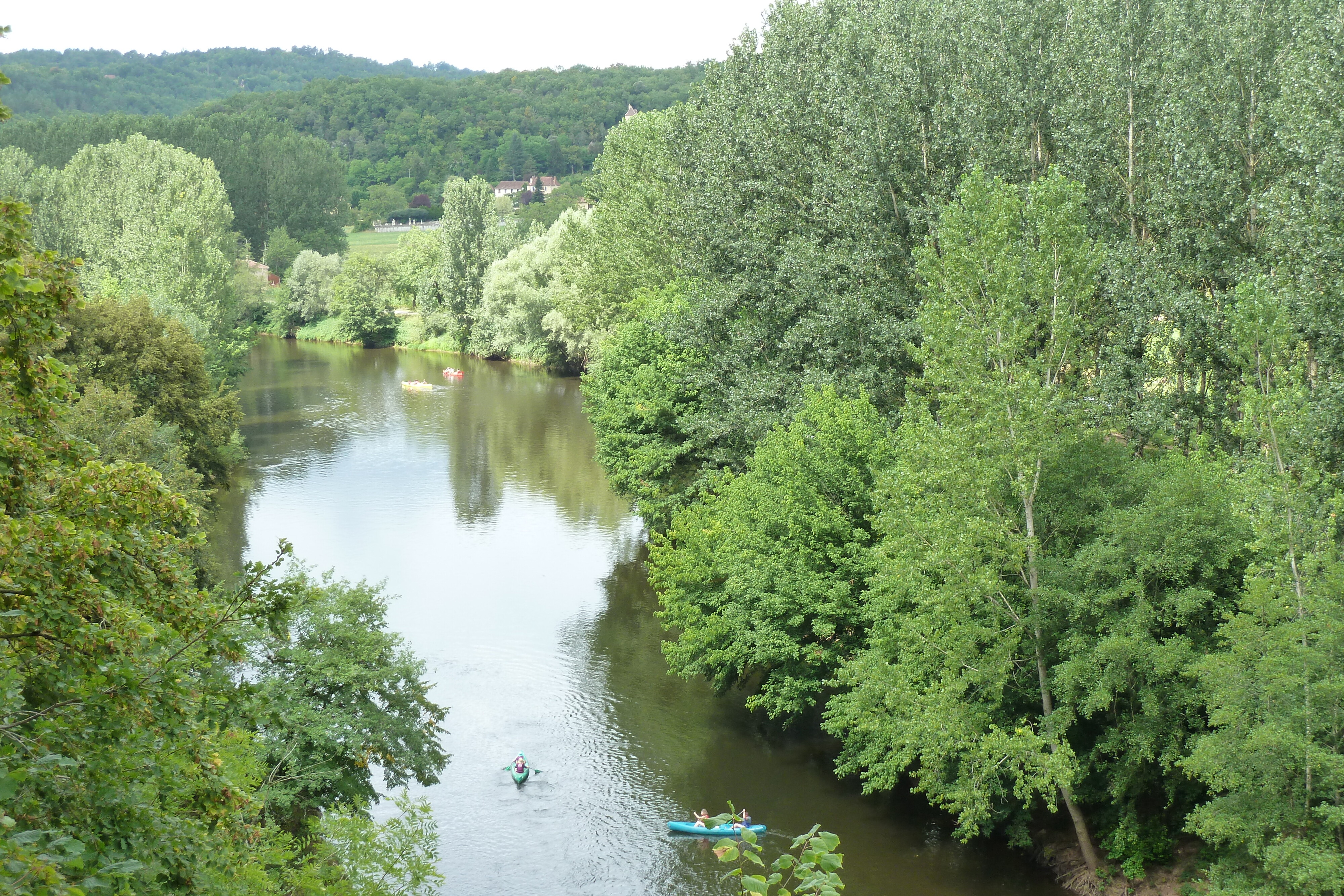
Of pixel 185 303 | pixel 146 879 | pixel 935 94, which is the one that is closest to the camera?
pixel 146 879

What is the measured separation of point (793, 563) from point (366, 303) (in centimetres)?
8368

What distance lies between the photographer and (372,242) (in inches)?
6289

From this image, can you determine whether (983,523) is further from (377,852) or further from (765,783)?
(377,852)

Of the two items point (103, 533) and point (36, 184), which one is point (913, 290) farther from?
point (36, 184)

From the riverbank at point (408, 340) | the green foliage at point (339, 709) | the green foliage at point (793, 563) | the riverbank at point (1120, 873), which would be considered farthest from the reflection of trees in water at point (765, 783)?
the riverbank at point (408, 340)

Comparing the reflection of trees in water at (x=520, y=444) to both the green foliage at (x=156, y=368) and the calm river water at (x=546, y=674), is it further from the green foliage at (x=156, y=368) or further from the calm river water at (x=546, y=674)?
the green foliage at (x=156, y=368)

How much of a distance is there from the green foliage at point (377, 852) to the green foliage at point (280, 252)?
11729cm

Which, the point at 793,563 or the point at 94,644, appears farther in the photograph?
the point at 793,563

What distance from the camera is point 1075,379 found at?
25.2 m

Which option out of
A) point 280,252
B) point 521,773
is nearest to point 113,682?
point 521,773

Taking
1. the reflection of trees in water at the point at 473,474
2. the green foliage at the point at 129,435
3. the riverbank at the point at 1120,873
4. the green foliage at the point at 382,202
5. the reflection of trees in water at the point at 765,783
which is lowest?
the reflection of trees in water at the point at 765,783

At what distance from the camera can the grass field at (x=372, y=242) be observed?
145m

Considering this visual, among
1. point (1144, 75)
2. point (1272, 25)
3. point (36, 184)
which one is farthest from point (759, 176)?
point (36, 184)

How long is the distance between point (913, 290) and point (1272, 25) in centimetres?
1090
